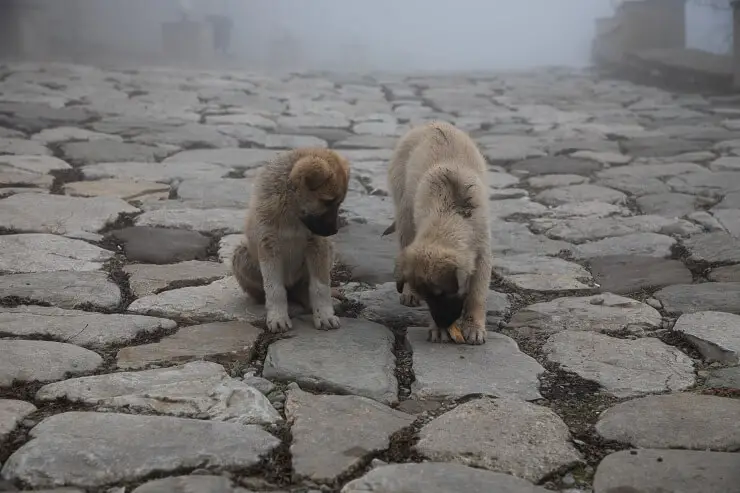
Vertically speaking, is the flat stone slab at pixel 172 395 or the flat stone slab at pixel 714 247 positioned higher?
the flat stone slab at pixel 172 395

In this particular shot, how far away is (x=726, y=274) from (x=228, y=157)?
4908 millimetres

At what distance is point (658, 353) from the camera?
4.04 meters

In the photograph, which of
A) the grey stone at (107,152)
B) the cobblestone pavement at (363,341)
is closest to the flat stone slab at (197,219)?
the cobblestone pavement at (363,341)

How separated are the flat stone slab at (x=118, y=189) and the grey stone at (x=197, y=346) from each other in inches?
112

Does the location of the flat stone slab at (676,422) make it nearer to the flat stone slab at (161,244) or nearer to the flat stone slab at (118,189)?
the flat stone slab at (161,244)

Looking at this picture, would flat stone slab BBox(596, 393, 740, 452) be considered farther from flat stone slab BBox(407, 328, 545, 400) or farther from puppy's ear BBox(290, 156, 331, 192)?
puppy's ear BBox(290, 156, 331, 192)

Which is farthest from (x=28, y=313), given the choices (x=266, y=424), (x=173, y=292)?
(x=266, y=424)

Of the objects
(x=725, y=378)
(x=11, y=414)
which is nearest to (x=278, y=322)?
(x=11, y=414)

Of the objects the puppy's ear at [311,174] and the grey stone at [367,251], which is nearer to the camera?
the puppy's ear at [311,174]

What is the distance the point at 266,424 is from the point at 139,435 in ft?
1.50

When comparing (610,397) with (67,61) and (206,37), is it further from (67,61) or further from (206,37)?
(206,37)

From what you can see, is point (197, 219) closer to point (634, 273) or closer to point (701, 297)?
point (634, 273)

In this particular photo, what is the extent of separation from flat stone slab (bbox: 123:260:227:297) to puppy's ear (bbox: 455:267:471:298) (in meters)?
1.61

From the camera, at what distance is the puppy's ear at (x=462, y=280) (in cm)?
410
